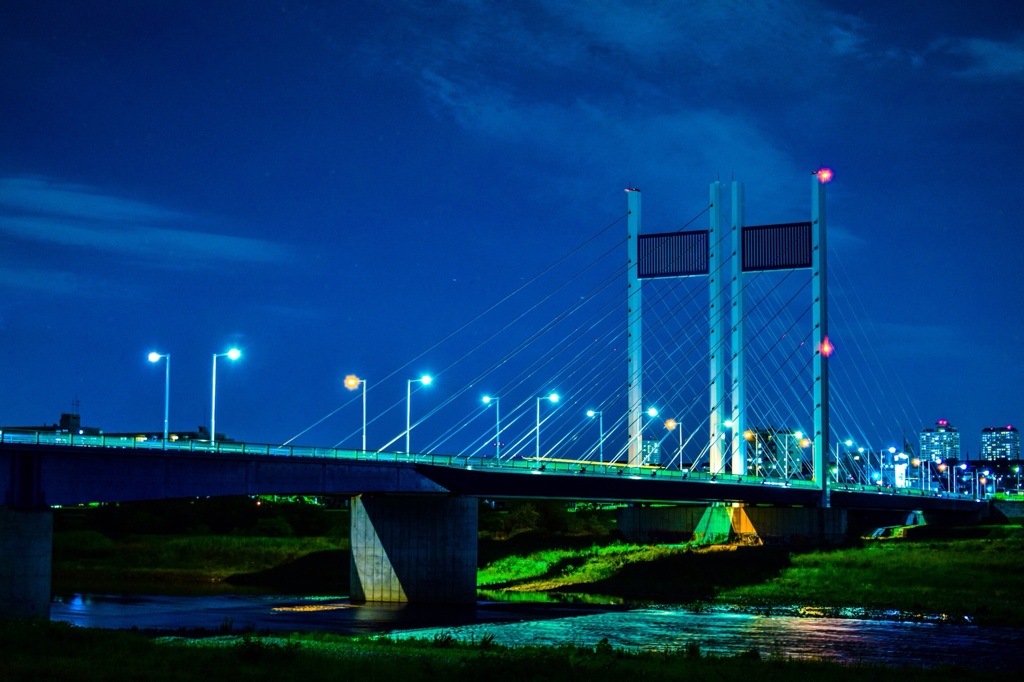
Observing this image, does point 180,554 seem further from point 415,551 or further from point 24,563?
point 24,563

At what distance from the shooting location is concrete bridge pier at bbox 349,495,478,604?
66.2m

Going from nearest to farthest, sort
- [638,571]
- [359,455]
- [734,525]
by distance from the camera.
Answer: [359,455] → [638,571] → [734,525]

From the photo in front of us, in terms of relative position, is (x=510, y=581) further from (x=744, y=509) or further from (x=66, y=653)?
(x=66, y=653)

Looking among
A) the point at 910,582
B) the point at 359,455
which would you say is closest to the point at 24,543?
the point at 359,455

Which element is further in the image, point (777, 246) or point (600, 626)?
point (777, 246)

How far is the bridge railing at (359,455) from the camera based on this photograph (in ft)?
158

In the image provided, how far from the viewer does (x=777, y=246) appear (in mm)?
86500

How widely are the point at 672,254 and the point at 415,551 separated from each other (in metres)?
29.3

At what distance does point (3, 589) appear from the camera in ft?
146

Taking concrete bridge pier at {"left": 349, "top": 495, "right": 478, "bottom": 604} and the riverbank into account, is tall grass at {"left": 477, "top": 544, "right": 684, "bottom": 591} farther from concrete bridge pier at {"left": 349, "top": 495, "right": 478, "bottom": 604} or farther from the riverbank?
concrete bridge pier at {"left": 349, "top": 495, "right": 478, "bottom": 604}

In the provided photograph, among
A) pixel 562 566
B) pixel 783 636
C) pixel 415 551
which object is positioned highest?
pixel 415 551

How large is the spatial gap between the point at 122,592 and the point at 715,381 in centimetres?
3762

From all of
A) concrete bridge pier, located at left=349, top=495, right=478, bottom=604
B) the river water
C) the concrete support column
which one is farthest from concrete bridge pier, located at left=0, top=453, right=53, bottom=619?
concrete bridge pier, located at left=349, top=495, right=478, bottom=604

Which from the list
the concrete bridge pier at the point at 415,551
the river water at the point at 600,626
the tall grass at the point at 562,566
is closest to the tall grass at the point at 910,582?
the river water at the point at 600,626
